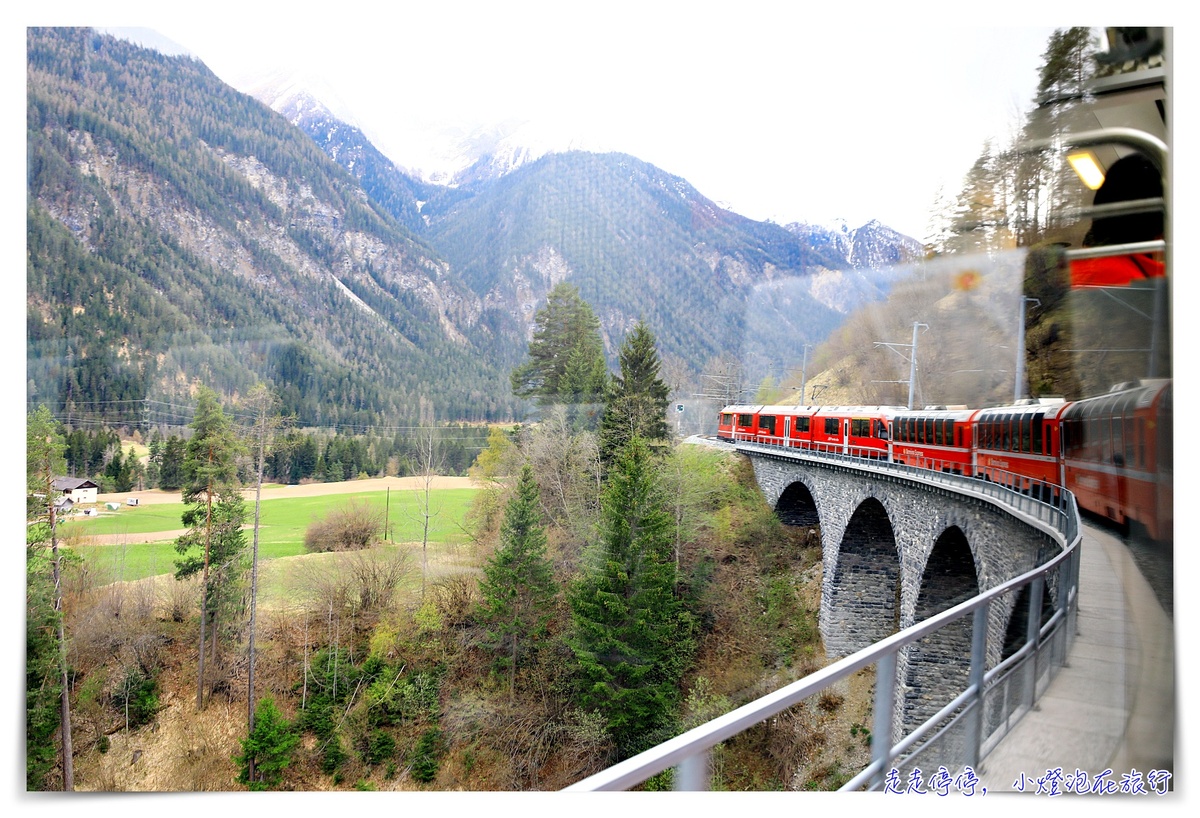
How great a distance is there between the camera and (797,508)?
370 inches

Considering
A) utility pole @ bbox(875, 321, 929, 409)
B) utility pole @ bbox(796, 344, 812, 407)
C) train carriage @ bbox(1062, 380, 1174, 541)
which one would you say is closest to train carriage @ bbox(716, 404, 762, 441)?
utility pole @ bbox(796, 344, 812, 407)

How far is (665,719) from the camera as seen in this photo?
7.38 m

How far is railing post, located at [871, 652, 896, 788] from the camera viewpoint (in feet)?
3.28

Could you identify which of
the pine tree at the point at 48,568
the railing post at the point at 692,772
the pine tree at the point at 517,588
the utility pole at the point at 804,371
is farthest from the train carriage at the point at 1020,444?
the pine tree at the point at 48,568

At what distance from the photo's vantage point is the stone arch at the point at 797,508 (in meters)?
9.36

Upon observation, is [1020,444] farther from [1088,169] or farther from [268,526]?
[268,526]

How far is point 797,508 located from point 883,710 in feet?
28.8

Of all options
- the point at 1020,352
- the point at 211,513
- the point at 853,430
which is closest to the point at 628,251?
the point at 853,430

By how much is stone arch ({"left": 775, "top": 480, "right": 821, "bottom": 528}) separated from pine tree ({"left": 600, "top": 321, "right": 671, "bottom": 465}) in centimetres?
204

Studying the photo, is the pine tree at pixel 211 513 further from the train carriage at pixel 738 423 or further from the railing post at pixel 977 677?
the railing post at pixel 977 677

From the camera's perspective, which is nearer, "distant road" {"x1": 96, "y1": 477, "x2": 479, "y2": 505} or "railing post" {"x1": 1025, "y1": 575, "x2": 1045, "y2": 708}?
"railing post" {"x1": 1025, "y1": 575, "x2": 1045, "y2": 708}

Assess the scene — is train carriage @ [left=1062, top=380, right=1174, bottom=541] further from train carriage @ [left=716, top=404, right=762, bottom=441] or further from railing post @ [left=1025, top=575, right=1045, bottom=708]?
train carriage @ [left=716, top=404, right=762, bottom=441]

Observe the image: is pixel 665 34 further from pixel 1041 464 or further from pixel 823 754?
pixel 823 754

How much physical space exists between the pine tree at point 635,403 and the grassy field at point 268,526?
2.14m
